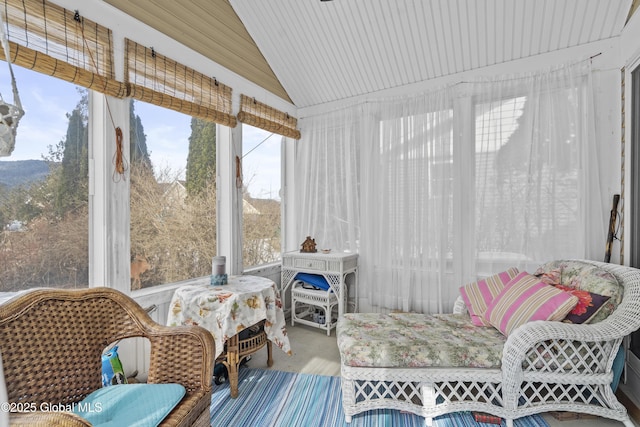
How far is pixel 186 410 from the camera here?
4.12 feet

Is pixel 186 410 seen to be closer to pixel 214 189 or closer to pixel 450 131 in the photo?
pixel 214 189

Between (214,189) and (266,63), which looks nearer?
(214,189)

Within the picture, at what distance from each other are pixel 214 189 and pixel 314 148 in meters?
1.26

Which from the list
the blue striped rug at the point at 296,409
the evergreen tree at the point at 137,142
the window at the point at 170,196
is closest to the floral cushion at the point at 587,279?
the blue striped rug at the point at 296,409

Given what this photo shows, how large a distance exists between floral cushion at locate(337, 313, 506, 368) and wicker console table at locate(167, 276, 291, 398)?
563 mm

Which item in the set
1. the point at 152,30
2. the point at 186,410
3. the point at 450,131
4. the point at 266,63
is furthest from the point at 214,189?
the point at 450,131

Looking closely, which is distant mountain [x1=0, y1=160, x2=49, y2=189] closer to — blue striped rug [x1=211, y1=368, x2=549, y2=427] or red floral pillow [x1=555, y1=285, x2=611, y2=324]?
blue striped rug [x1=211, y1=368, x2=549, y2=427]

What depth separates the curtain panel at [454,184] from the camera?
242cm

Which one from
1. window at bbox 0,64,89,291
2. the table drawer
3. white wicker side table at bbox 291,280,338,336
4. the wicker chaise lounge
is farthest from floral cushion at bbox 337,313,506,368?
window at bbox 0,64,89,291

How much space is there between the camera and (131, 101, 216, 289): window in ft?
7.38

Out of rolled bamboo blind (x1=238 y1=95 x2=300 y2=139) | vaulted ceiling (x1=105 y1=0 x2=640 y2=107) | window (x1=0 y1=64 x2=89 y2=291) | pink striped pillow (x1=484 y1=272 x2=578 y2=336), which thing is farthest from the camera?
rolled bamboo blind (x1=238 y1=95 x2=300 y2=139)

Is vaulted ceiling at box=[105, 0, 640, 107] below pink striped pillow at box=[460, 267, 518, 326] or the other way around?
the other way around

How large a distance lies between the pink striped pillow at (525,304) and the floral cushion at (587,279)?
6.0 inches

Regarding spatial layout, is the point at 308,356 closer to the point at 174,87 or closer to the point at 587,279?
the point at 587,279
